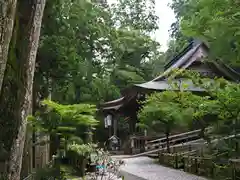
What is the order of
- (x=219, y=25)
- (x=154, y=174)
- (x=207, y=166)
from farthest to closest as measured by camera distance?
(x=154, y=174), (x=207, y=166), (x=219, y=25)

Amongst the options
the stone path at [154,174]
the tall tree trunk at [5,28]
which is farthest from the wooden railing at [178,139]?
the tall tree trunk at [5,28]

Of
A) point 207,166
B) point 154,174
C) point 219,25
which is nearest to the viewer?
point 219,25

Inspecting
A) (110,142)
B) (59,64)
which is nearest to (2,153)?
(59,64)

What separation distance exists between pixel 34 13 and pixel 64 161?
352 centimetres

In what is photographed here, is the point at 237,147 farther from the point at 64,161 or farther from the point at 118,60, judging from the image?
the point at 118,60

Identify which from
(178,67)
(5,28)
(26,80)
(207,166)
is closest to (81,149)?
(26,80)

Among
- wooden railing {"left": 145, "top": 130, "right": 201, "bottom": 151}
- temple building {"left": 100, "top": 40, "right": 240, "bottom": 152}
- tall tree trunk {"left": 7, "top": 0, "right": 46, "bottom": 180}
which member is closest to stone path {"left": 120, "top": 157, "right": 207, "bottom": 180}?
tall tree trunk {"left": 7, "top": 0, "right": 46, "bottom": 180}

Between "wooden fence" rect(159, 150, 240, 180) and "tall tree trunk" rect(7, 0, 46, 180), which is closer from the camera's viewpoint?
"tall tree trunk" rect(7, 0, 46, 180)

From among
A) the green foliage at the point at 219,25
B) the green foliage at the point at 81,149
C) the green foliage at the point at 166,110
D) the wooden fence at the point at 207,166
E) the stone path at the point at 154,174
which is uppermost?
the green foliage at the point at 219,25

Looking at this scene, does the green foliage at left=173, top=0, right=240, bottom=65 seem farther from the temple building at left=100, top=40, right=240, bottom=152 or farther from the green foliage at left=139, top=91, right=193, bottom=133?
the temple building at left=100, top=40, right=240, bottom=152

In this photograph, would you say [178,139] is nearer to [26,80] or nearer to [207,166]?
[207,166]

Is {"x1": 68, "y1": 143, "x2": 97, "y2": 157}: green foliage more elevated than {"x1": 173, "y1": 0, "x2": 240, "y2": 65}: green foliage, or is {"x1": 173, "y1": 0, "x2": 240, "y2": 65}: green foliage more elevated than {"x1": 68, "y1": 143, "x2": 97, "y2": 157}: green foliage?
{"x1": 173, "y1": 0, "x2": 240, "y2": 65}: green foliage

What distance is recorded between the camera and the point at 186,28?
8461mm

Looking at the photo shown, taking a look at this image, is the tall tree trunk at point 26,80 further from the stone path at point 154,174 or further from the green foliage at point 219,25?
the stone path at point 154,174
